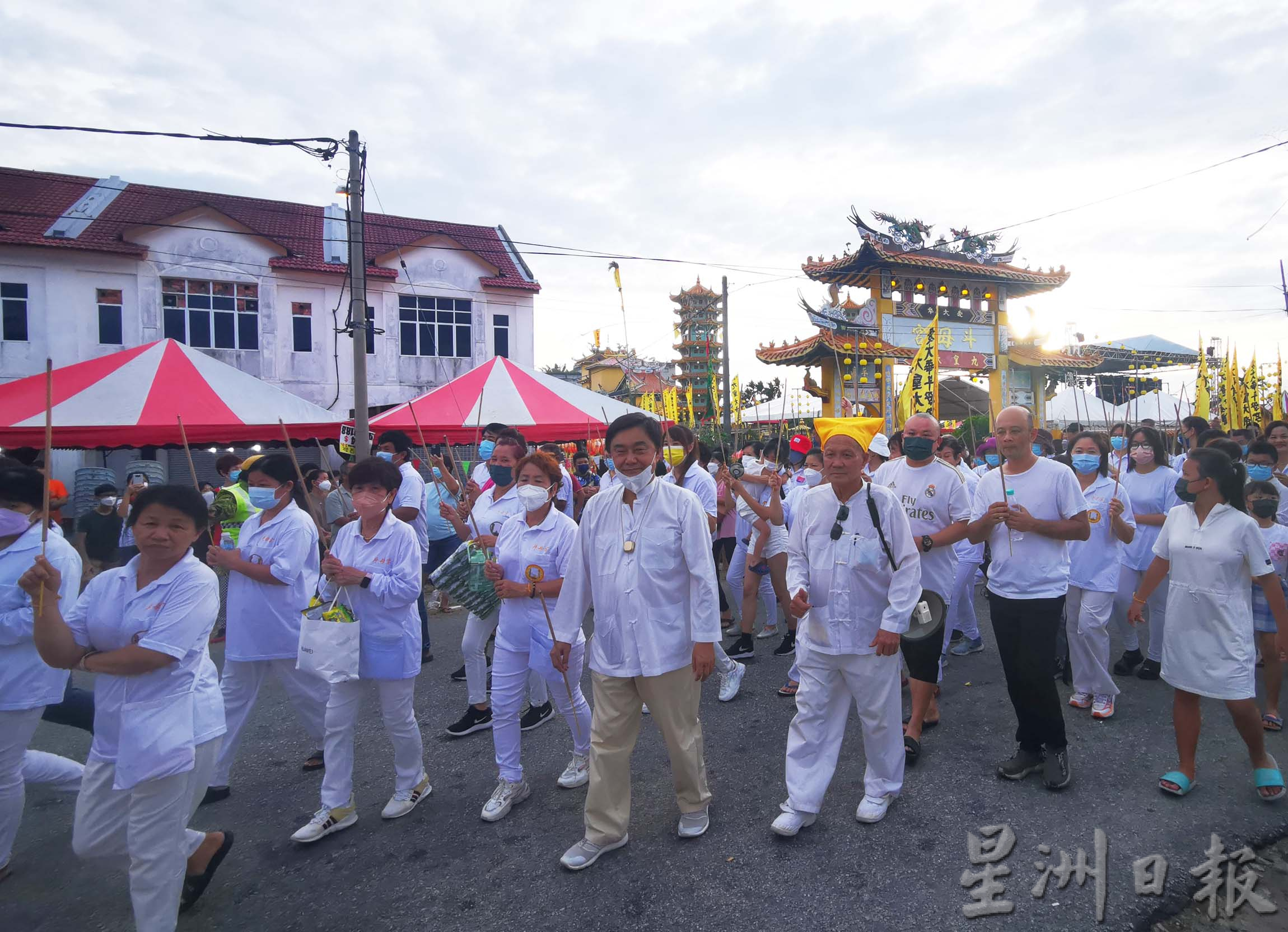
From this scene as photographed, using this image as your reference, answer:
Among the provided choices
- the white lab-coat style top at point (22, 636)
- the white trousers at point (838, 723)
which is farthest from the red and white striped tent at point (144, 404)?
the white trousers at point (838, 723)

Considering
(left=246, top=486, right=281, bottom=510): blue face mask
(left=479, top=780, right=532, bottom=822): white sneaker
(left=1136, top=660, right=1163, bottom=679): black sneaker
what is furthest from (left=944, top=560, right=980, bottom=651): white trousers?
(left=246, top=486, right=281, bottom=510): blue face mask

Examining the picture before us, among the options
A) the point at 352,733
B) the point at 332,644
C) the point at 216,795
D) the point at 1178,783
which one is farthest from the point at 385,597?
the point at 1178,783

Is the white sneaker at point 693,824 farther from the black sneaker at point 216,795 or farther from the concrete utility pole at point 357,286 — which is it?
the concrete utility pole at point 357,286

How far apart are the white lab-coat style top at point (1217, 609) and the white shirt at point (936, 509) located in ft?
3.58

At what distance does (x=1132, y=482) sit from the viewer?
18.5 ft

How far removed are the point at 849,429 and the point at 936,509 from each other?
1.17 meters

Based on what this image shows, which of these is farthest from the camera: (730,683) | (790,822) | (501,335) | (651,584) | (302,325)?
(501,335)

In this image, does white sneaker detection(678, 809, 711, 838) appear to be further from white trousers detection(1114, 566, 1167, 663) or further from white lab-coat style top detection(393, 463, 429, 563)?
white trousers detection(1114, 566, 1167, 663)

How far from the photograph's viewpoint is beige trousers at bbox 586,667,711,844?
3.15 metres

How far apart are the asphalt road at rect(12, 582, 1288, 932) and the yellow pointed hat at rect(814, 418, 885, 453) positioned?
5.98ft

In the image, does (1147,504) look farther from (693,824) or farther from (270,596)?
(270,596)

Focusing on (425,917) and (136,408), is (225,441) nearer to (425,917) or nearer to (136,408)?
(136,408)

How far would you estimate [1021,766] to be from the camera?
376 cm

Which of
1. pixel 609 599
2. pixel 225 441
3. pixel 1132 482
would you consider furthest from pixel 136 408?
pixel 1132 482
